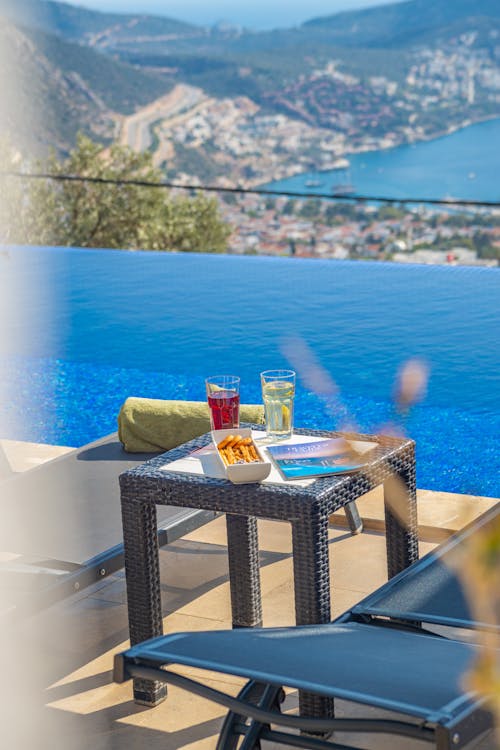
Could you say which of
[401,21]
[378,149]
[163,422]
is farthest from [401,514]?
[401,21]

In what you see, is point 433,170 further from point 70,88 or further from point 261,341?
point 261,341

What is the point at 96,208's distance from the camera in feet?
58.9

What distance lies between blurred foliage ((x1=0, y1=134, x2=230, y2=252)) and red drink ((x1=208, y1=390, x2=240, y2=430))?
618 inches

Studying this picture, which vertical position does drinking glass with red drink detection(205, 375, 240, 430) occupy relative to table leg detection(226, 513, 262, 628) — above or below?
above

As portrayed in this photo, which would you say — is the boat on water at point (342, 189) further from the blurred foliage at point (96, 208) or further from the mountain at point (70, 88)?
the blurred foliage at point (96, 208)

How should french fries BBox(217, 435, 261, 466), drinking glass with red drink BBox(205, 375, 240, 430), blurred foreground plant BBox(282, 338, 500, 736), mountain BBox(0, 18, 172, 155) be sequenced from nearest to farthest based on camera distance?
blurred foreground plant BBox(282, 338, 500, 736) → french fries BBox(217, 435, 261, 466) → drinking glass with red drink BBox(205, 375, 240, 430) → mountain BBox(0, 18, 172, 155)

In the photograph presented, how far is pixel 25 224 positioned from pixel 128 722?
53.9 ft

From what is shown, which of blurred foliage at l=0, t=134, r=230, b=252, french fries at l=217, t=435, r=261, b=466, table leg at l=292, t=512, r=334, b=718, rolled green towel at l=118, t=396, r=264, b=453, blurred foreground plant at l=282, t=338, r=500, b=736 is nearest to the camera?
blurred foreground plant at l=282, t=338, r=500, b=736

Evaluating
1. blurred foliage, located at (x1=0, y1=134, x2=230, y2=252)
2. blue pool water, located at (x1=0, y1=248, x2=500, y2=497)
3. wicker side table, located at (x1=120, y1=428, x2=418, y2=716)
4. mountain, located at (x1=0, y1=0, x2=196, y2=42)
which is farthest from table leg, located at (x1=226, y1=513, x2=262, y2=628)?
mountain, located at (x1=0, y1=0, x2=196, y2=42)

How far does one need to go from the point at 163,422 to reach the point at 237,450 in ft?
3.12

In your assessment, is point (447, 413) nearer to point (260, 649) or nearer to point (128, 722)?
point (128, 722)

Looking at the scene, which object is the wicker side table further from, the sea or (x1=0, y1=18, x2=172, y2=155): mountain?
the sea

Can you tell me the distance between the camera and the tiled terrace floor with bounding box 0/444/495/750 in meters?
2.00

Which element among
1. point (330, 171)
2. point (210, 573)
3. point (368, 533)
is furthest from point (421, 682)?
point (330, 171)
